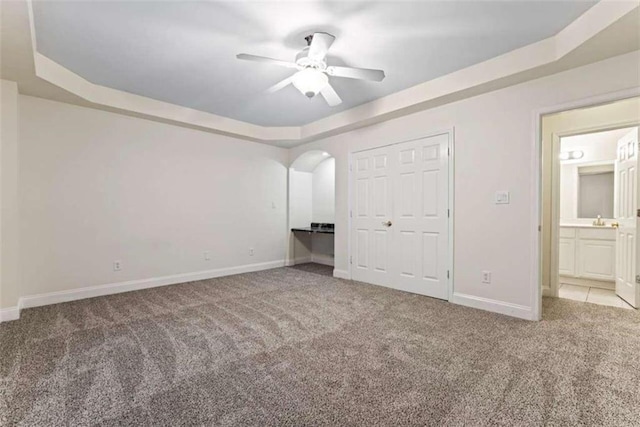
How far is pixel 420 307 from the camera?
3.28 m

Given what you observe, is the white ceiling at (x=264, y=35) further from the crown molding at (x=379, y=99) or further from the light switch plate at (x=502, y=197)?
the light switch plate at (x=502, y=197)

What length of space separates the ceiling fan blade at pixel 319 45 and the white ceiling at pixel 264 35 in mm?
129

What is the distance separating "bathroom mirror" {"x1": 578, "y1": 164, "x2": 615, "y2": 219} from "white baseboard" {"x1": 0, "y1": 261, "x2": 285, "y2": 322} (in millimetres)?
5796

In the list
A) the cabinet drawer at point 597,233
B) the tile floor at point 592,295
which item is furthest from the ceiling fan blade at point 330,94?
the cabinet drawer at point 597,233

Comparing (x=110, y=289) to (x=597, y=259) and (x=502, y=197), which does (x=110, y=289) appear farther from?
(x=597, y=259)

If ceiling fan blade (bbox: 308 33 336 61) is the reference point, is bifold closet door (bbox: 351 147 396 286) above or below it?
below

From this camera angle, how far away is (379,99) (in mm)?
3889

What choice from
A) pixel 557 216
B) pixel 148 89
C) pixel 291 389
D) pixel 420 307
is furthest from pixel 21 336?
pixel 557 216

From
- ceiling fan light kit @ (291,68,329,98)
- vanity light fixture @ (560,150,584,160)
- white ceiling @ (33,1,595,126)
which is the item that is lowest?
vanity light fixture @ (560,150,584,160)

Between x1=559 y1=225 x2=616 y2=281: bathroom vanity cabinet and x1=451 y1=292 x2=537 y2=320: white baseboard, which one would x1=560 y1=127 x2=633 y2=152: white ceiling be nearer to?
x1=559 y1=225 x2=616 y2=281: bathroom vanity cabinet

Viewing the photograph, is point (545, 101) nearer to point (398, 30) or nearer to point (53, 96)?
point (398, 30)

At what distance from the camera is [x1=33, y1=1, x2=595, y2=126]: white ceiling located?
2.14m

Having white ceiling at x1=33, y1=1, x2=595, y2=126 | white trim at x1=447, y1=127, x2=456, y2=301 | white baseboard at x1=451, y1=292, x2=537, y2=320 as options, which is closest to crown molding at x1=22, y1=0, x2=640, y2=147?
white ceiling at x1=33, y1=1, x2=595, y2=126

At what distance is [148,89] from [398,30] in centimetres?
294
